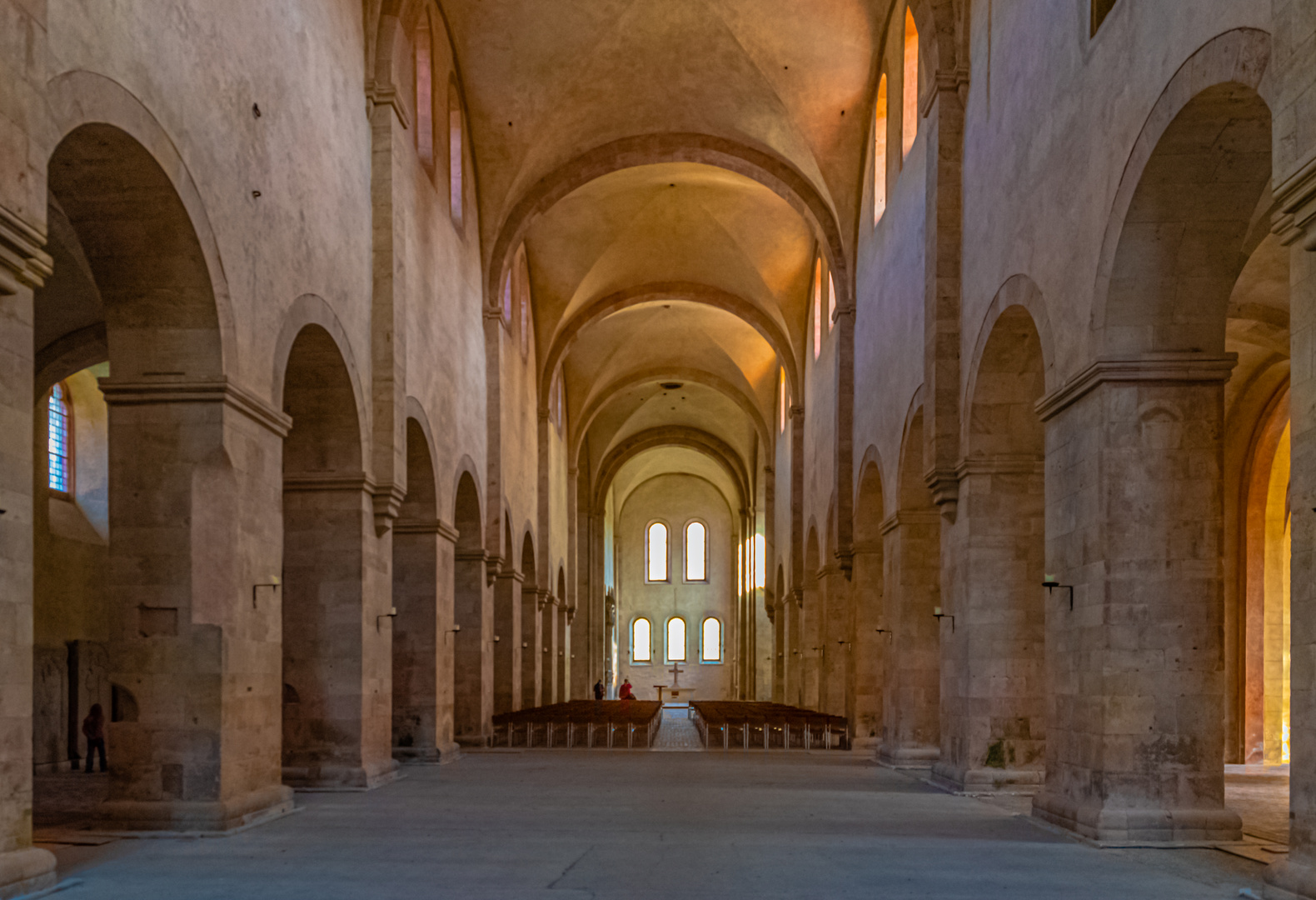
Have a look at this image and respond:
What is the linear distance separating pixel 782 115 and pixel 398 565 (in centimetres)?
1068

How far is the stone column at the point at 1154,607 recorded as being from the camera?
10172mm

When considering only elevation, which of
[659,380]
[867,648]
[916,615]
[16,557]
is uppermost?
[659,380]

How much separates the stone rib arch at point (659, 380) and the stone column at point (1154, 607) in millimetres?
30714

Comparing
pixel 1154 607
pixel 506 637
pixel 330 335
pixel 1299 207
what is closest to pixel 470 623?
pixel 506 637

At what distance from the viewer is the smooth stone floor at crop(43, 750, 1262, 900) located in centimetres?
828

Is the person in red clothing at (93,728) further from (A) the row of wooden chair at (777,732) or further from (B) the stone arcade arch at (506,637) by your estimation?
(A) the row of wooden chair at (777,732)

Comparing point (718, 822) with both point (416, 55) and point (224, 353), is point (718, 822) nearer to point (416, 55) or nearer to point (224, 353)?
point (224, 353)

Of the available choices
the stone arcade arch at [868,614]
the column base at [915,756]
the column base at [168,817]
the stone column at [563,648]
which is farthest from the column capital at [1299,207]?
A: the stone column at [563,648]

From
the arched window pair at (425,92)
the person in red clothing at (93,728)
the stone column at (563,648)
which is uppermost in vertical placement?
the arched window pair at (425,92)

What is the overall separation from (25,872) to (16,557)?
190 cm

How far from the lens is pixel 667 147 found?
25109 millimetres

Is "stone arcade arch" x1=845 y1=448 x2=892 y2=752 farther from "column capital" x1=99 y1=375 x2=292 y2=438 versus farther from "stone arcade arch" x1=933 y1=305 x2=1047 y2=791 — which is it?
"column capital" x1=99 y1=375 x2=292 y2=438

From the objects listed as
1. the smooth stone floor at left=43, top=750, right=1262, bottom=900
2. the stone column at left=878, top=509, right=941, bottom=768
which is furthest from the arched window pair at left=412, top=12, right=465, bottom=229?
the smooth stone floor at left=43, top=750, right=1262, bottom=900

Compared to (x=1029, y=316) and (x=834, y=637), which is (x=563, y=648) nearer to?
(x=834, y=637)
